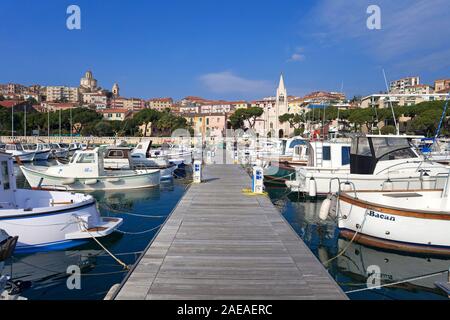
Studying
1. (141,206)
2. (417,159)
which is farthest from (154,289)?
(417,159)

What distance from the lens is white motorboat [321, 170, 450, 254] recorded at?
1004 cm

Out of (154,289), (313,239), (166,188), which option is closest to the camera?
Result: (154,289)

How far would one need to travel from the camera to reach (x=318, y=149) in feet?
65.9

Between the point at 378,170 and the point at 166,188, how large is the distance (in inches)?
510

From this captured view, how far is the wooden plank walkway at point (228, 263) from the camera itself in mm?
5598

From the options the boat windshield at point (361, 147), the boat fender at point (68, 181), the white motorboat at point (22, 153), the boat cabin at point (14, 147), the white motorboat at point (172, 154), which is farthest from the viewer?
the boat cabin at point (14, 147)

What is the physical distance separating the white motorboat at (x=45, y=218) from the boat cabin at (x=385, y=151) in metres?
11.5

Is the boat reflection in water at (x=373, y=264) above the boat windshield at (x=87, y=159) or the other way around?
the other way around

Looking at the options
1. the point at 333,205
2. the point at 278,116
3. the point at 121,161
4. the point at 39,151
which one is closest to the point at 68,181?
the point at 121,161

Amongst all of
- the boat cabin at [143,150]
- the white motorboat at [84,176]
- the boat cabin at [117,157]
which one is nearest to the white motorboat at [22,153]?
the boat cabin at [143,150]

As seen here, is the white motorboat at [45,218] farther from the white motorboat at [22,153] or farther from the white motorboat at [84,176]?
the white motorboat at [22,153]

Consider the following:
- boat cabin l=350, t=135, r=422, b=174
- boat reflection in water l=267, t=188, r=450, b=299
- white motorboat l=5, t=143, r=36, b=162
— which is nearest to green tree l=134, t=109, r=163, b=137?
white motorboat l=5, t=143, r=36, b=162

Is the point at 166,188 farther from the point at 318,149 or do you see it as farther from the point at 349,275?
the point at 349,275
